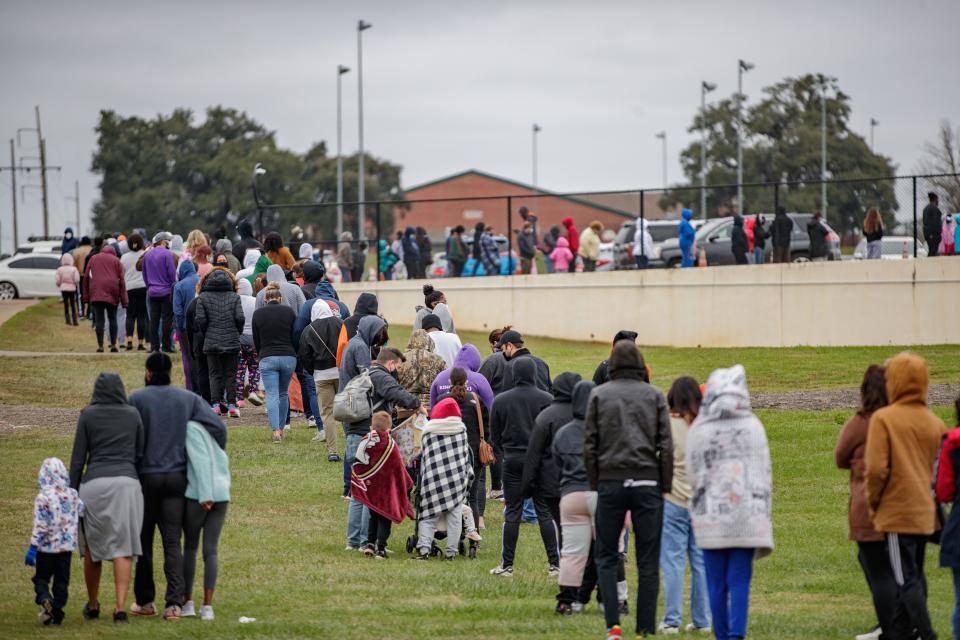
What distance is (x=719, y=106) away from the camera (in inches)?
2977

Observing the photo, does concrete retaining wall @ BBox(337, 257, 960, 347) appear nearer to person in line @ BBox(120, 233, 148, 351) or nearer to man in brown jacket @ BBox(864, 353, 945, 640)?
person in line @ BBox(120, 233, 148, 351)

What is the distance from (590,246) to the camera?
32562mm

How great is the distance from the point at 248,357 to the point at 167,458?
9.59 meters

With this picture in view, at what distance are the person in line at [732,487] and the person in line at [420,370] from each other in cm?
541

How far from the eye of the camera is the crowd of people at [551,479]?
813 cm

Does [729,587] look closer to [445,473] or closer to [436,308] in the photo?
[445,473]

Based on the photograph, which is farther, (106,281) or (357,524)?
(106,281)

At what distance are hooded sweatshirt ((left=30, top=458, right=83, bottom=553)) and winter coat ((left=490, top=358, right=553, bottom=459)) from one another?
11.2 ft

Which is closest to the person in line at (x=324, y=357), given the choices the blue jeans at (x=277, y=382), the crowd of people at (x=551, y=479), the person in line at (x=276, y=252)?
the blue jeans at (x=277, y=382)

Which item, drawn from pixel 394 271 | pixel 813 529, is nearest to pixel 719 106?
pixel 394 271

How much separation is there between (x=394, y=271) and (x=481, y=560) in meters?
22.9

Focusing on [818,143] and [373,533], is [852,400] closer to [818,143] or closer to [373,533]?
[373,533]

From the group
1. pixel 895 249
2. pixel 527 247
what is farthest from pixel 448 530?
pixel 895 249

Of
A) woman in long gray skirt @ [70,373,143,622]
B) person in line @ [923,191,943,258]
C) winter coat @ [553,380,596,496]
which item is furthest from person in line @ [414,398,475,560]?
person in line @ [923,191,943,258]
